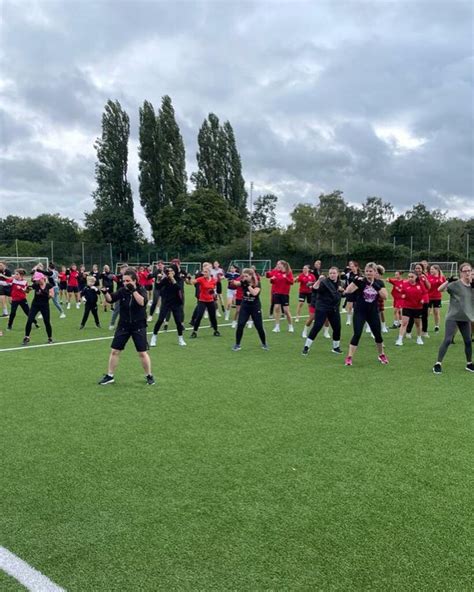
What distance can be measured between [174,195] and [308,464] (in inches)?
2196

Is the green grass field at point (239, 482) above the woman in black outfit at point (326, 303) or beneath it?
beneath

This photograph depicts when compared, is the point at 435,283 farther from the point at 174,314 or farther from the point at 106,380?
the point at 106,380

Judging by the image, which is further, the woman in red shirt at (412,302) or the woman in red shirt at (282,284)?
the woman in red shirt at (282,284)

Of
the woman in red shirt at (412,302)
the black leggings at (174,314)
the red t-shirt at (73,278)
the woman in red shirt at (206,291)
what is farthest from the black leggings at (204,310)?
the red t-shirt at (73,278)

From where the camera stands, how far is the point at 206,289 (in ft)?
40.5

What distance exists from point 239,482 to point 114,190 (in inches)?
2275

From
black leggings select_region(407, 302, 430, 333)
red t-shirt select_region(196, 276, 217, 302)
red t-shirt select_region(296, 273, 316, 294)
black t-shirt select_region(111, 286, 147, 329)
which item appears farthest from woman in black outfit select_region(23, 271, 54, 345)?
black leggings select_region(407, 302, 430, 333)

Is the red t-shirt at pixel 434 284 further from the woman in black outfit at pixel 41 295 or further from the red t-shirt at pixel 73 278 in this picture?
the red t-shirt at pixel 73 278

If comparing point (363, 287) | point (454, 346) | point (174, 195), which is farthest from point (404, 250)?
point (363, 287)

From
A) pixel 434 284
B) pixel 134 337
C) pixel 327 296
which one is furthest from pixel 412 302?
pixel 134 337

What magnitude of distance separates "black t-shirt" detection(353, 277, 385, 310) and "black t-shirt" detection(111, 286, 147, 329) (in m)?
4.12

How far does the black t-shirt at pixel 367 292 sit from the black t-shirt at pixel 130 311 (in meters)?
4.12

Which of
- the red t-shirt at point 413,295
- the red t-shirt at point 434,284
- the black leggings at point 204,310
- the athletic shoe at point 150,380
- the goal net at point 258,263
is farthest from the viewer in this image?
the goal net at point 258,263

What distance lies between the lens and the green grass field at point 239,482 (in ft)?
10.2
